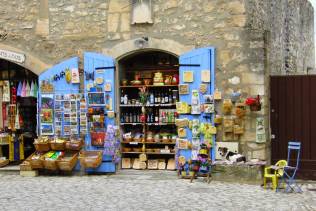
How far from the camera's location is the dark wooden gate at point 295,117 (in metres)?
8.71

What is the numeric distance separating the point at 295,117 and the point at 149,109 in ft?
9.37

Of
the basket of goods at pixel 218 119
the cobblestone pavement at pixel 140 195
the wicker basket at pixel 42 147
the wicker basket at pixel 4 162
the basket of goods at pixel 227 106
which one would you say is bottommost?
the cobblestone pavement at pixel 140 195

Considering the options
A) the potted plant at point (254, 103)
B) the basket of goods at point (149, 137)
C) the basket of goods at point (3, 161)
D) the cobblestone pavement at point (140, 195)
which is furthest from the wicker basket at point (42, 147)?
the potted plant at point (254, 103)

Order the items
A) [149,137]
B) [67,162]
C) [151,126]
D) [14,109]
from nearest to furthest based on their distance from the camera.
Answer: [67,162]
[149,137]
[151,126]
[14,109]

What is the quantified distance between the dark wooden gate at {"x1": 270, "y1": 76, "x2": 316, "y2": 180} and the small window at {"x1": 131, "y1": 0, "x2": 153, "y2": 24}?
2.61m

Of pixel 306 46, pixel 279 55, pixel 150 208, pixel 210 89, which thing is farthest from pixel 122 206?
pixel 306 46

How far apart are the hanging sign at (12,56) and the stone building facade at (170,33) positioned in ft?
0.35

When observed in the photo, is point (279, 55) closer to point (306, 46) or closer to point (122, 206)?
point (306, 46)

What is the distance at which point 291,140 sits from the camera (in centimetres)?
883

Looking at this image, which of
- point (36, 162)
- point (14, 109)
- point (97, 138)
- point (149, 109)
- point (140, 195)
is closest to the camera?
point (140, 195)

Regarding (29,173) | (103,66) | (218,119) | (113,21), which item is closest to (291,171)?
(218,119)

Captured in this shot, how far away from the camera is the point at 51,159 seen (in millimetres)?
9359

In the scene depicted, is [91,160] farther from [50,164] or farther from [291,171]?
[291,171]

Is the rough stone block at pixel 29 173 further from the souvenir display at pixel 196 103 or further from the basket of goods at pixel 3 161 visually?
the souvenir display at pixel 196 103
